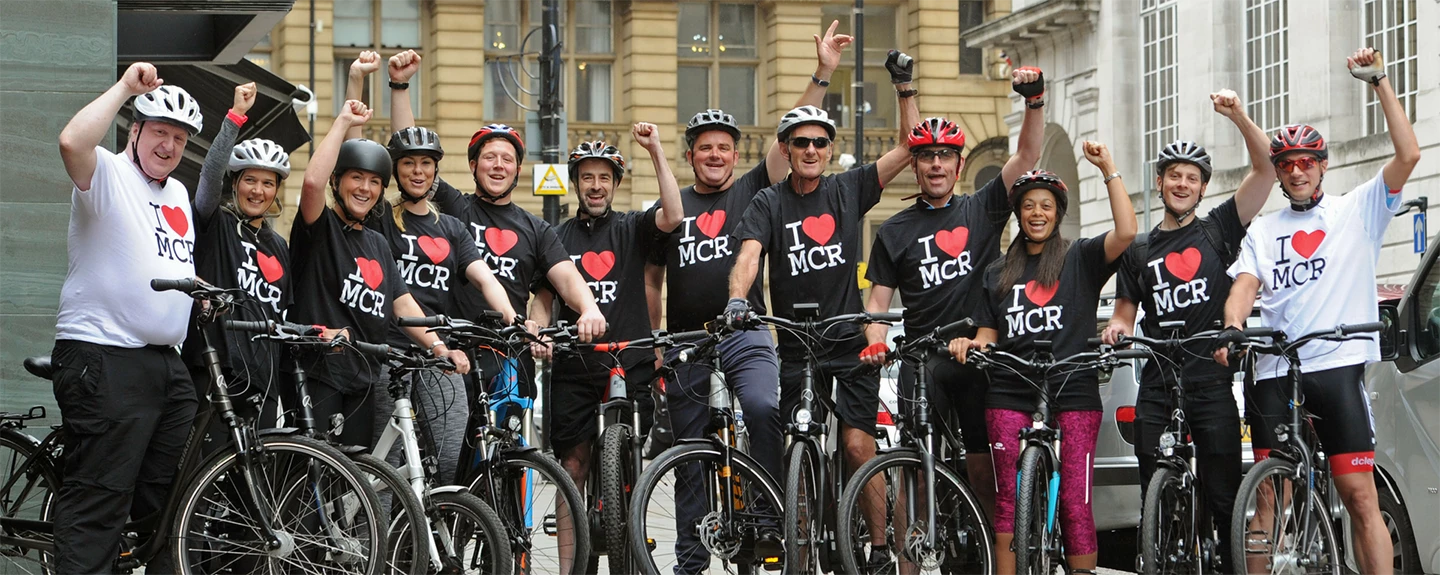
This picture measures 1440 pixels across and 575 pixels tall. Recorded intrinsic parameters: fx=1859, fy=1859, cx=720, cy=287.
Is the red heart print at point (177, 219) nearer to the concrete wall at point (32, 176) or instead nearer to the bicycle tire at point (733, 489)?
the concrete wall at point (32, 176)

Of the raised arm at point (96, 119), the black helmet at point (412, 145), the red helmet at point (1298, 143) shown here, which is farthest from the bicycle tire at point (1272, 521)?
the raised arm at point (96, 119)

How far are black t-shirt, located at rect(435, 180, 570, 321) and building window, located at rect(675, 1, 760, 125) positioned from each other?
105ft

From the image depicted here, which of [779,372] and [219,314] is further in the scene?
[779,372]

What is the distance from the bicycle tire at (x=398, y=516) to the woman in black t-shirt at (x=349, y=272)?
2.87ft

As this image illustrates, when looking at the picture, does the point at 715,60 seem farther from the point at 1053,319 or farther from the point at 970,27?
the point at 1053,319

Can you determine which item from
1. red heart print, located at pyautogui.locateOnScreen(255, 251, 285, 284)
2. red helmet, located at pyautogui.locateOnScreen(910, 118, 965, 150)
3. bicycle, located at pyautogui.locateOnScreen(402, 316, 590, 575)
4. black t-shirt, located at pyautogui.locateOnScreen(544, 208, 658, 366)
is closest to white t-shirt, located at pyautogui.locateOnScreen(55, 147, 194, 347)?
red heart print, located at pyautogui.locateOnScreen(255, 251, 285, 284)

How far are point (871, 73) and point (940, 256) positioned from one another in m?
33.7

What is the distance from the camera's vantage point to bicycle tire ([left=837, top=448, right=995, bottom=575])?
736cm

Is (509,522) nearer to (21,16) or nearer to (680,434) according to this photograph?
(680,434)

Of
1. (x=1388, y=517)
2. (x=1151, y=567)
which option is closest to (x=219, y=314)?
(x=1151, y=567)

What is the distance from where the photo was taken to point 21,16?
28.7ft

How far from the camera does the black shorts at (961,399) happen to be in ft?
26.9

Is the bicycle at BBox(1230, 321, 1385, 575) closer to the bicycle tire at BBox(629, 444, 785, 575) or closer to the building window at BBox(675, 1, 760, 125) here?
the bicycle tire at BBox(629, 444, 785, 575)

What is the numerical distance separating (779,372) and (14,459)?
3219 millimetres
